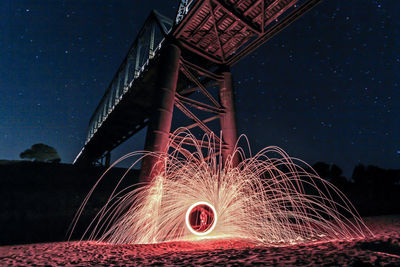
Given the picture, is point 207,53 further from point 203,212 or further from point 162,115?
point 203,212

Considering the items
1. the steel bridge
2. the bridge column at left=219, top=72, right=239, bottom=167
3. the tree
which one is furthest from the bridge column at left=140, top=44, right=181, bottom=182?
the tree

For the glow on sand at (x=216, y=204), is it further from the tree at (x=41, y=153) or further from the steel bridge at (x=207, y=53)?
the tree at (x=41, y=153)

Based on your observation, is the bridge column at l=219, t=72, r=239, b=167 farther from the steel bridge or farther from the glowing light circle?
the glowing light circle

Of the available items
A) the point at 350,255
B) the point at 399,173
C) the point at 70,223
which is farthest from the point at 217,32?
the point at 399,173

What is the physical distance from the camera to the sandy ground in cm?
216

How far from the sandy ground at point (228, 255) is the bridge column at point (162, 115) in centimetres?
217

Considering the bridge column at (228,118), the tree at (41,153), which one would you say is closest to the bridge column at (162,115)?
the bridge column at (228,118)

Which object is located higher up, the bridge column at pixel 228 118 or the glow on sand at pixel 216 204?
the bridge column at pixel 228 118

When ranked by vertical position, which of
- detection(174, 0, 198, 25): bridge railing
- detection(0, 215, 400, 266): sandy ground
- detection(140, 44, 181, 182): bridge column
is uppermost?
detection(174, 0, 198, 25): bridge railing

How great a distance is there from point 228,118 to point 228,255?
5.55 metres

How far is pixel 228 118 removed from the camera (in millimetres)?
7609

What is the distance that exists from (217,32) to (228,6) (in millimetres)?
902

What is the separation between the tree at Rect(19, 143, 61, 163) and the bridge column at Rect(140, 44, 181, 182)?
1909 inches

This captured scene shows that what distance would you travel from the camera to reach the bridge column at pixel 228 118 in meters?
7.26
